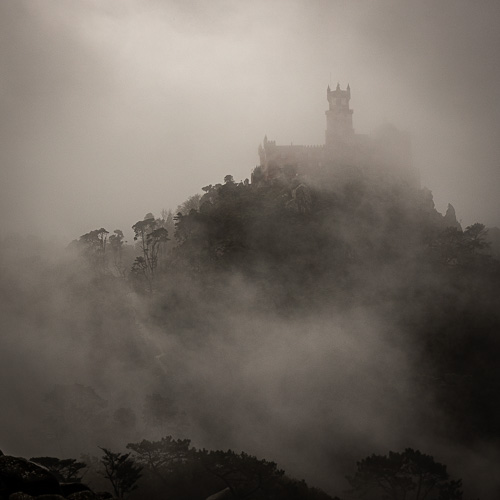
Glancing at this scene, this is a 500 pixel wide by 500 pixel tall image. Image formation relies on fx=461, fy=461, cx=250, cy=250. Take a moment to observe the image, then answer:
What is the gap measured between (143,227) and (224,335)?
38996 millimetres

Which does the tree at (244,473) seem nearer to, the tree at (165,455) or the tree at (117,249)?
the tree at (165,455)

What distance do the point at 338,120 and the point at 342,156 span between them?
1433 centimetres

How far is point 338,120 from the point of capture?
449 ft

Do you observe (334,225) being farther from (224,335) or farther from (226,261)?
(224,335)

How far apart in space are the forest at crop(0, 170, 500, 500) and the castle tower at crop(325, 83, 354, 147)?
16420 mm

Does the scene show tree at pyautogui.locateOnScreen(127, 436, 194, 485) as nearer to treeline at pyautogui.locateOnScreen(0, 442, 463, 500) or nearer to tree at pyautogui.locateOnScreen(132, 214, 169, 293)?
treeline at pyautogui.locateOnScreen(0, 442, 463, 500)

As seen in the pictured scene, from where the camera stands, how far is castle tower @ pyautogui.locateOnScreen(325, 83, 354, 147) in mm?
133500

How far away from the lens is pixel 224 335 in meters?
102

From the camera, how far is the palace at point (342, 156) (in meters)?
126

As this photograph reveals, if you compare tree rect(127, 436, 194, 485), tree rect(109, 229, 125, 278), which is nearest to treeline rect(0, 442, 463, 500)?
tree rect(127, 436, 194, 485)

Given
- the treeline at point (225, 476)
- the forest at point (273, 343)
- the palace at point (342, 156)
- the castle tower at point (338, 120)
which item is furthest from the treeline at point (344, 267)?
the treeline at point (225, 476)

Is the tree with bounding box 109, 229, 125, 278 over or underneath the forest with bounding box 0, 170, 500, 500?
over

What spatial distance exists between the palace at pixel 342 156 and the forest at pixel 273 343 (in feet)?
17.8

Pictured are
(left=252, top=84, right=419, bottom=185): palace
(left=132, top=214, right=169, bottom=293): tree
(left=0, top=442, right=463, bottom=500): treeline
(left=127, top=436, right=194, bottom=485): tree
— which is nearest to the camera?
(left=0, top=442, right=463, bottom=500): treeline
